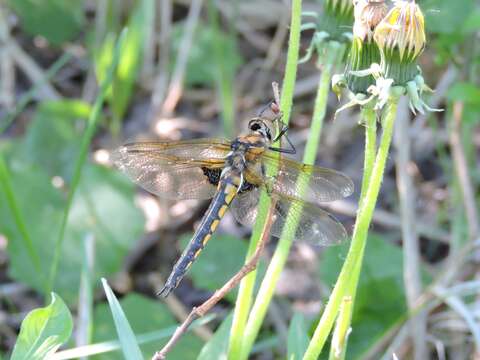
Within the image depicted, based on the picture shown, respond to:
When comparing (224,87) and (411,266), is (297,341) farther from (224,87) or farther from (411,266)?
(224,87)

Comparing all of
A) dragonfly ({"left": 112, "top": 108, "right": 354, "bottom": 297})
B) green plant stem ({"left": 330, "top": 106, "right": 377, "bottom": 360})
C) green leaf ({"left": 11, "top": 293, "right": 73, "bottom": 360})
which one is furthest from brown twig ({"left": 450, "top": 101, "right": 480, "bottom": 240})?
green leaf ({"left": 11, "top": 293, "right": 73, "bottom": 360})

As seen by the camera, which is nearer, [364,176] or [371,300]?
[364,176]

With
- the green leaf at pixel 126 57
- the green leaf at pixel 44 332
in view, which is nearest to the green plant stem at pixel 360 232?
the green leaf at pixel 44 332

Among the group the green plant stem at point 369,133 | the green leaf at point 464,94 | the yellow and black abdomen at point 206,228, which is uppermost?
the green plant stem at point 369,133

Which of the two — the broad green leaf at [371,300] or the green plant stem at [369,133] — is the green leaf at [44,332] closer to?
the green plant stem at [369,133]

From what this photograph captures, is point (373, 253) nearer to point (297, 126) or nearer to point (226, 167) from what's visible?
point (226, 167)

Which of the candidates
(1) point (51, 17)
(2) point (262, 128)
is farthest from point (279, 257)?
(1) point (51, 17)

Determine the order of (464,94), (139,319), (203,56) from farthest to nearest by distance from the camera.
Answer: (203,56)
(139,319)
(464,94)
